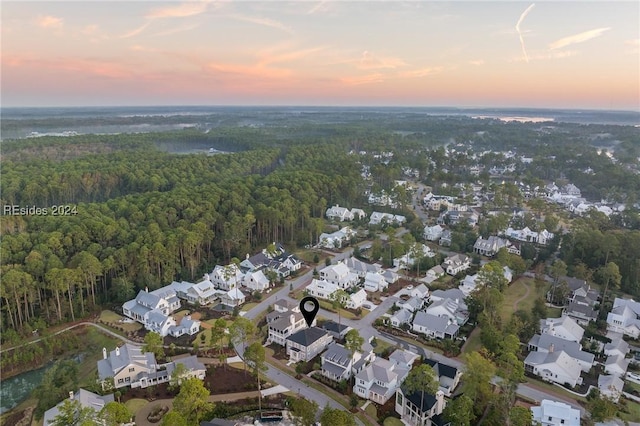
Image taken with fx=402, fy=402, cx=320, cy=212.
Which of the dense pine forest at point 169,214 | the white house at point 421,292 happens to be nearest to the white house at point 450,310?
the white house at point 421,292

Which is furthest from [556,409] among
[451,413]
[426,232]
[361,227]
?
[361,227]

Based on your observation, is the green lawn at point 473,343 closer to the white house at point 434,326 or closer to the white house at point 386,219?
the white house at point 434,326

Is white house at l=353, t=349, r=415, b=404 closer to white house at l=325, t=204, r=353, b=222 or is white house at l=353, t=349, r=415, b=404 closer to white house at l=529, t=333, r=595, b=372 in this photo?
white house at l=529, t=333, r=595, b=372

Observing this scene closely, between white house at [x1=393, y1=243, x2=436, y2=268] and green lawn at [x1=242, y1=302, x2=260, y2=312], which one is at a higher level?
white house at [x1=393, y1=243, x2=436, y2=268]

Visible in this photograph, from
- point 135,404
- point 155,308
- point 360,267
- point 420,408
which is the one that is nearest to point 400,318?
point 360,267

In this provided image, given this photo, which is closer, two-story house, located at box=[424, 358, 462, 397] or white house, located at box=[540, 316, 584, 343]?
two-story house, located at box=[424, 358, 462, 397]

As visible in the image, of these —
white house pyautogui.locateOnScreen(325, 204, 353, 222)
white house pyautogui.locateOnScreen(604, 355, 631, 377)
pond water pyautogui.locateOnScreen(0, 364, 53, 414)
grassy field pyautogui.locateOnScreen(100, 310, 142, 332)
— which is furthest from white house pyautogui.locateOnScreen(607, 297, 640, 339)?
pond water pyautogui.locateOnScreen(0, 364, 53, 414)

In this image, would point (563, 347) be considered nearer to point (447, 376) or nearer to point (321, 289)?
point (447, 376)
